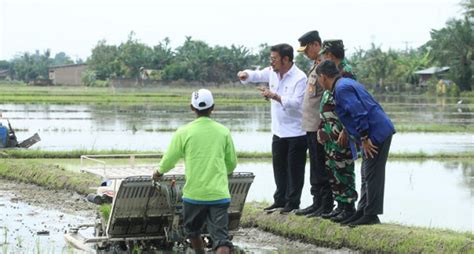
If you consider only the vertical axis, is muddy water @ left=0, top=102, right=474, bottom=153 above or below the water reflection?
below

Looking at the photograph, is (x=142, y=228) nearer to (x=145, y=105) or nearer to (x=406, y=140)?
(x=406, y=140)

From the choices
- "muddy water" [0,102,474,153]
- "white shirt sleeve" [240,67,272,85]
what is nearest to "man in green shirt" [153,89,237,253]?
"white shirt sleeve" [240,67,272,85]

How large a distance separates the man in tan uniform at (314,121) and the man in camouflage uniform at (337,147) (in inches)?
7.0

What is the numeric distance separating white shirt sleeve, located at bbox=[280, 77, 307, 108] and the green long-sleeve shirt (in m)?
1.82

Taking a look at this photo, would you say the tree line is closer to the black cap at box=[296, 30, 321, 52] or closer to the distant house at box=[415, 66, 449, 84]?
the distant house at box=[415, 66, 449, 84]

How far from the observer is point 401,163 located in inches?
624

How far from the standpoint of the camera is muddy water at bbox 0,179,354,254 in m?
7.61

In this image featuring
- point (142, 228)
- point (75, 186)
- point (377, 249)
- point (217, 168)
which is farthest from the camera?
point (75, 186)

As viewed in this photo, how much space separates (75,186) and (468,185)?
5.41m

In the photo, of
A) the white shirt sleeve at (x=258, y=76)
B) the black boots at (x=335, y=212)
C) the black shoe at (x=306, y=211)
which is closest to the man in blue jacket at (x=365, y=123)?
the black boots at (x=335, y=212)

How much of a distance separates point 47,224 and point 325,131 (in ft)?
10.7

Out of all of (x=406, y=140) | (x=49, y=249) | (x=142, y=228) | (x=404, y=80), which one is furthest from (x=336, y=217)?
(x=404, y=80)

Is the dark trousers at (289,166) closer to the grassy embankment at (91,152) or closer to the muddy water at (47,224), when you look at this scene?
the muddy water at (47,224)

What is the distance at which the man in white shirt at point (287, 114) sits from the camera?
→ 8039mm
